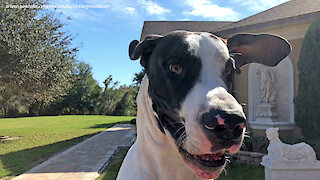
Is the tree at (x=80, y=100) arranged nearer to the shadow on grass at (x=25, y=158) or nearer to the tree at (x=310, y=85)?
the shadow on grass at (x=25, y=158)

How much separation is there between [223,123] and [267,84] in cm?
742

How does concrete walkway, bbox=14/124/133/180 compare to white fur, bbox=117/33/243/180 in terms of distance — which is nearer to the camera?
white fur, bbox=117/33/243/180

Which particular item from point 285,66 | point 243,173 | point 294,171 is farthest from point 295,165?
point 285,66

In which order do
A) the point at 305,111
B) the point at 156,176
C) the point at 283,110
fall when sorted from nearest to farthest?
the point at 156,176 → the point at 305,111 → the point at 283,110

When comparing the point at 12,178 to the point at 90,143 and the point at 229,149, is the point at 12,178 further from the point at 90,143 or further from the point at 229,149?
the point at 229,149

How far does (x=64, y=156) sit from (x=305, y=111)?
724 cm

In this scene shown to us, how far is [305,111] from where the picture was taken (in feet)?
22.2

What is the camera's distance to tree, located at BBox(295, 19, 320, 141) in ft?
21.7

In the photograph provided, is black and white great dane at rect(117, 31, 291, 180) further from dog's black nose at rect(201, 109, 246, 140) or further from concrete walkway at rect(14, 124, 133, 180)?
concrete walkway at rect(14, 124, 133, 180)

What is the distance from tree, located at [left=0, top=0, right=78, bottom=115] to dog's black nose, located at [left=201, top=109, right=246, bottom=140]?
10201mm

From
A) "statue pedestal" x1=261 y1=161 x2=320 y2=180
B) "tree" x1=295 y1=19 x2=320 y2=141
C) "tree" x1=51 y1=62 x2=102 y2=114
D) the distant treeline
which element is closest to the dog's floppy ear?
"statue pedestal" x1=261 y1=161 x2=320 y2=180

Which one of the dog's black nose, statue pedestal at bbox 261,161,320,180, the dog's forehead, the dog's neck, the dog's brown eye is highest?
the dog's forehead

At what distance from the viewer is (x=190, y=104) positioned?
1.03 meters

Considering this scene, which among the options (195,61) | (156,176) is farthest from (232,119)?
(156,176)
